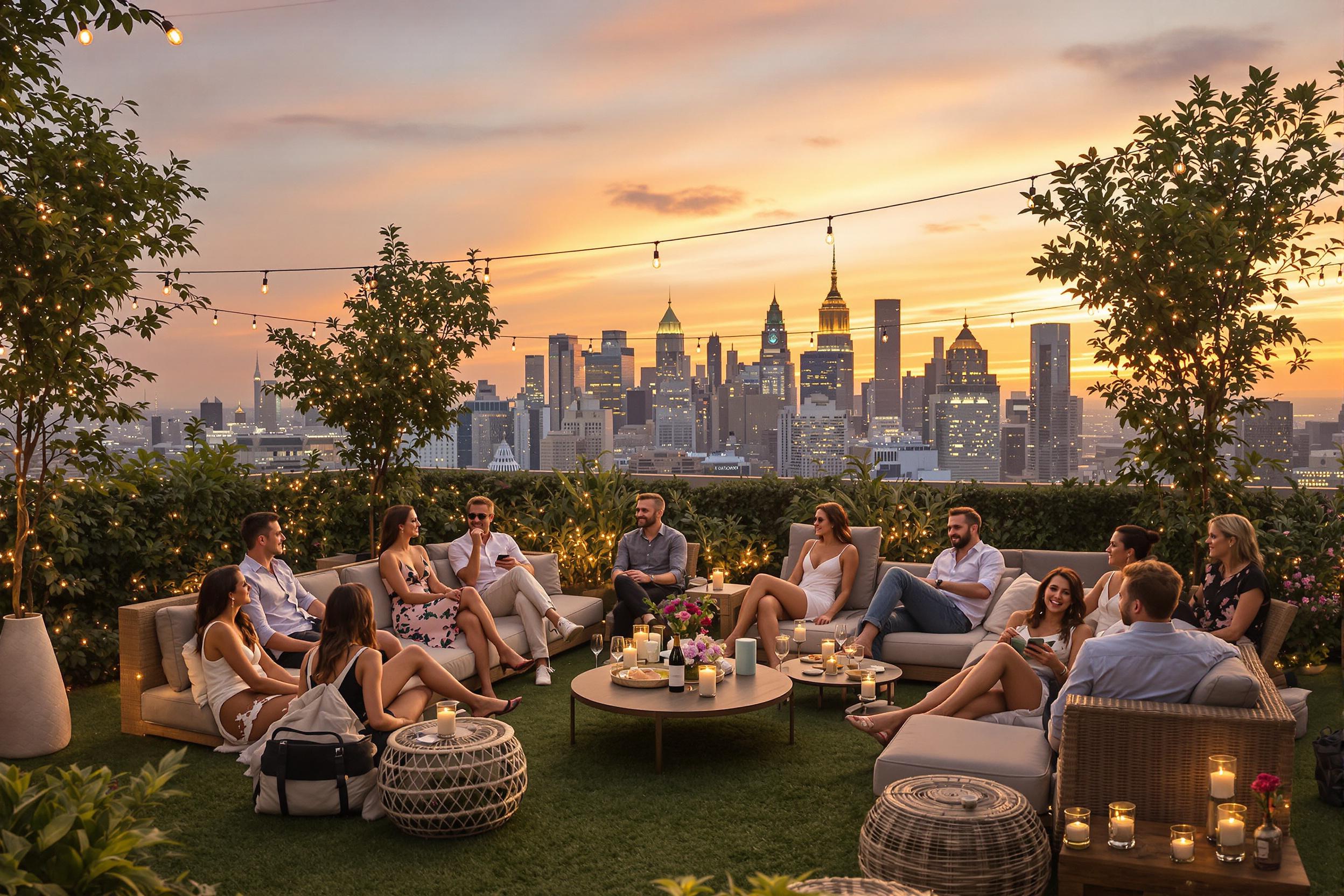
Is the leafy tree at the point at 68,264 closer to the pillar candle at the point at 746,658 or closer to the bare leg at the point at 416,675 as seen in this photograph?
the bare leg at the point at 416,675

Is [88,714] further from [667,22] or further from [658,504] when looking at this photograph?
[667,22]

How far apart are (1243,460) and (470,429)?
671 cm

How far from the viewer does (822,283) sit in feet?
37.4

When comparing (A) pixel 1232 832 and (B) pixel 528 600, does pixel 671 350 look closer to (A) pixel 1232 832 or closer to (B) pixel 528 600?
(B) pixel 528 600

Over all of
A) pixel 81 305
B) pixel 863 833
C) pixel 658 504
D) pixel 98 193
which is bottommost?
pixel 863 833

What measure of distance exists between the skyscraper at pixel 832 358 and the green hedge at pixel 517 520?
11.3 ft

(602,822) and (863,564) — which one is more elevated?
(863,564)

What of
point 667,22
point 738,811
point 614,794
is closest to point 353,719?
point 614,794

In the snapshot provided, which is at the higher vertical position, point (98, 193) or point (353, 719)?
point (98, 193)

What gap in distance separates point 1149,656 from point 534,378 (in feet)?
34.0

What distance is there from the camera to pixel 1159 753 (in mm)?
3143

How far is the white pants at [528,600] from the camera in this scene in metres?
6.09

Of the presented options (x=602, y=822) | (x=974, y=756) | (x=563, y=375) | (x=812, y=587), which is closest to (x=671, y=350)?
(x=563, y=375)

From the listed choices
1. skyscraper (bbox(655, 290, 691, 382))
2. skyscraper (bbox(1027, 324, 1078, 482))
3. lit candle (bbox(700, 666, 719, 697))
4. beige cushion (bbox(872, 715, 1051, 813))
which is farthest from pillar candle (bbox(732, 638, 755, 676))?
skyscraper (bbox(655, 290, 691, 382))
